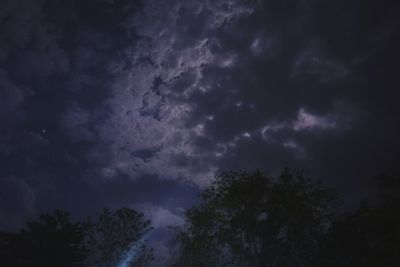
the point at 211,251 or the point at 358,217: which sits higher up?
the point at 358,217

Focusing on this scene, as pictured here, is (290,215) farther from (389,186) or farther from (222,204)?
(389,186)

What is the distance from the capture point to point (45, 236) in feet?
188

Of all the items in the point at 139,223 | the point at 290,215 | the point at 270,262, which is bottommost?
the point at 270,262

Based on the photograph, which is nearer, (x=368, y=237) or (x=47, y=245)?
(x=368, y=237)

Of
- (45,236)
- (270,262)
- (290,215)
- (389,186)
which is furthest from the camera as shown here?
(45,236)

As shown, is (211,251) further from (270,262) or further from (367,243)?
(367,243)

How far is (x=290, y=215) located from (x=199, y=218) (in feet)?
43.2

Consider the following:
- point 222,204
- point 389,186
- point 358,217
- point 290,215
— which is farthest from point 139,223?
point 389,186

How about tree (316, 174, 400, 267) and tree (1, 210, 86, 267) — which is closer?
tree (316, 174, 400, 267)

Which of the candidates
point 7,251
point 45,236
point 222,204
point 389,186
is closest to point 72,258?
point 45,236

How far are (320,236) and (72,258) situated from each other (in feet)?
126

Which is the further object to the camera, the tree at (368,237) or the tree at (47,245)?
the tree at (47,245)

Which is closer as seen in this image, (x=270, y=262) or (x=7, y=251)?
(x=270, y=262)

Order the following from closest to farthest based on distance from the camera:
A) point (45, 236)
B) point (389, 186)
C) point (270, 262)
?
point (389, 186)
point (270, 262)
point (45, 236)
